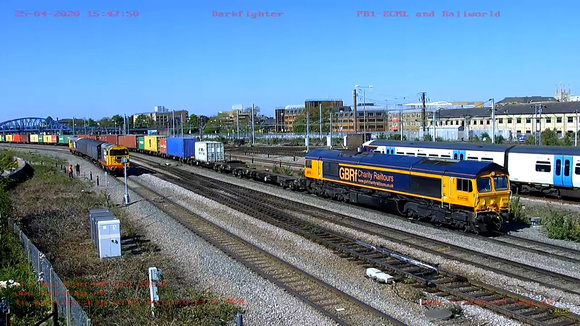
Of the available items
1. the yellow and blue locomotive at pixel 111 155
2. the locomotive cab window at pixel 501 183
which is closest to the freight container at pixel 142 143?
the yellow and blue locomotive at pixel 111 155

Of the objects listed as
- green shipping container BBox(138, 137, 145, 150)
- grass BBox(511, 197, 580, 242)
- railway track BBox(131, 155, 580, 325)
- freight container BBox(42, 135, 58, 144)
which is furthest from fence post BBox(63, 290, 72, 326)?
freight container BBox(42, 135, 58, 144)

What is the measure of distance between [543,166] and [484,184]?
11.0 meters

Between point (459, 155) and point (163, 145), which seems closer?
point (459, 155)

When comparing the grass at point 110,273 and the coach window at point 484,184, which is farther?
the coach window at point 484,184

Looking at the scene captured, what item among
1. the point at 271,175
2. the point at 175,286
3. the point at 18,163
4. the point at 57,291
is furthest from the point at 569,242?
the point at 18,163

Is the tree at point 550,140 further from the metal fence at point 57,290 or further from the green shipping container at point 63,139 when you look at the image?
the green shipping container at point 63,139

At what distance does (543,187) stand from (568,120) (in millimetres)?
67936

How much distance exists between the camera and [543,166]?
1141 inches

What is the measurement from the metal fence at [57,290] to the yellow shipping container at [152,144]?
57.0 metres

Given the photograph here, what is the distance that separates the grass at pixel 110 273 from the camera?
39.2 feet

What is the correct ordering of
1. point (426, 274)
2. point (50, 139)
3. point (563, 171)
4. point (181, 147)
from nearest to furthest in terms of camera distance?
point (426, 274), point (563, 171), point (181, 147), point (50, 139)

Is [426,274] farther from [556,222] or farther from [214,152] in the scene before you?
[214,152]

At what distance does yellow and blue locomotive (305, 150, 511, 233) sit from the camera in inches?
794

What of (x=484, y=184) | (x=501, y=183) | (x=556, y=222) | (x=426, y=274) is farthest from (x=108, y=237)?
(x=556, y=222)
